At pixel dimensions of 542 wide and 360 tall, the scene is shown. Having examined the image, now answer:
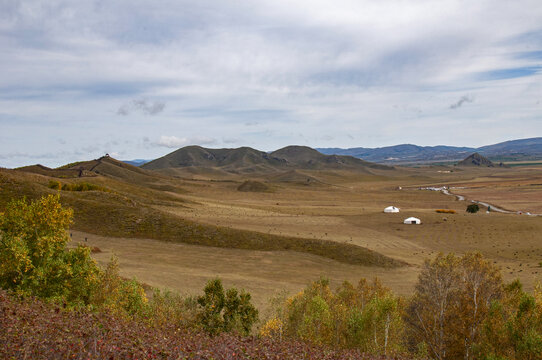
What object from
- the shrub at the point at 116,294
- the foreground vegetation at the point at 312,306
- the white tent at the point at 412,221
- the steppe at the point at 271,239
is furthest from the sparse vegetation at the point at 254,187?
the shrub at the point at 116,294

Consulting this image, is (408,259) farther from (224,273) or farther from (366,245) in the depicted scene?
(224,273)

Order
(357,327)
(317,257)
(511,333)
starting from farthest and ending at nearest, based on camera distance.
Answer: (317,257)
(357,327)
(511,333)

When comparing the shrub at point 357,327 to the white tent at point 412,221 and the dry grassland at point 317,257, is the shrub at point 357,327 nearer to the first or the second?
the dry grassland at point 317,257

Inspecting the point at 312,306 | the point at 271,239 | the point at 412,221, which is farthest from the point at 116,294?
the point at 412,221

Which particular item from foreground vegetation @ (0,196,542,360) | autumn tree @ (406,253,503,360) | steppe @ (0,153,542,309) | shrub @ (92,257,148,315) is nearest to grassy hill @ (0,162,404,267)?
steppe @ (0,153,542,309)

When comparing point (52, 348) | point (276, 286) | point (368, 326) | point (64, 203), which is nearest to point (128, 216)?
point (64, 203)

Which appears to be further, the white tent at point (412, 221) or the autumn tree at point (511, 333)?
the white tent at point (412, 221)

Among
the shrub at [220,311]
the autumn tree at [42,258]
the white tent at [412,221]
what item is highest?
the autumn tree at [42,258]

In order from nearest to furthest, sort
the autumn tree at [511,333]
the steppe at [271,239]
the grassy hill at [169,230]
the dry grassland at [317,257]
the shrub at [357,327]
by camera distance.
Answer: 1. the autumn tree at [511,333]
2. the shrub at [357,327]
3. the dry grassland at [317,257]
4. the steppe at [271,239]
5. the grassy hill at [169,230]

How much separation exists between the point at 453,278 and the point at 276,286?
19.2m

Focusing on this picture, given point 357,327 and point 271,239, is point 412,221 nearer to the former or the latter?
point 271,239

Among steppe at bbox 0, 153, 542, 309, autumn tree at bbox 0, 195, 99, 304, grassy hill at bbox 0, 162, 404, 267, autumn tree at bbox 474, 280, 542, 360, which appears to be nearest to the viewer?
autumn tree at bbox 474, 280, 542, 360

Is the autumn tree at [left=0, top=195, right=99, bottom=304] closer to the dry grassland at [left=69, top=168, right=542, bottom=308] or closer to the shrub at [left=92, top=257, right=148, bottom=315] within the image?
the shrub at [left=92, top=257, right=148, bottom=315]

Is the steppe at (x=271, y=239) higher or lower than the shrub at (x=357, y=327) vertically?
lower
